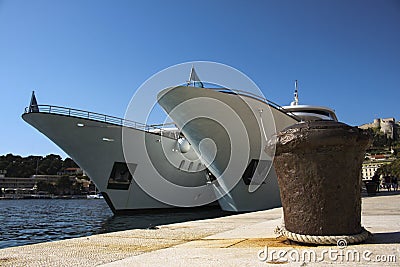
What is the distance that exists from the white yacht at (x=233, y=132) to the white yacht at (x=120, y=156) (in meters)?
3.16

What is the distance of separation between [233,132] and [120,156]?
5.71 m

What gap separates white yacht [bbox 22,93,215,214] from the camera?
51.2ft

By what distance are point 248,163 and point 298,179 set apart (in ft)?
44.9

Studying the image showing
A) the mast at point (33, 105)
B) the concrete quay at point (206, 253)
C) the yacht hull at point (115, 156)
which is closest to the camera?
the concrete quay at point (206, 253)

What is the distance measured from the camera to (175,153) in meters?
20.2

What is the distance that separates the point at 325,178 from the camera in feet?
9.29

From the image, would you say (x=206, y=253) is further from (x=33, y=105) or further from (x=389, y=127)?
(x=389, y=127)

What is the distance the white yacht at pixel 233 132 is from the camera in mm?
14648

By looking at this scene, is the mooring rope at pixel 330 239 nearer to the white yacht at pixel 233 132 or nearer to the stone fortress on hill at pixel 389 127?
the white yacht at pixel 233 132

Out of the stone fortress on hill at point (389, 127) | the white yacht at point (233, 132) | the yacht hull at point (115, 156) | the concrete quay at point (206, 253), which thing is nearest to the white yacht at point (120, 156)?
the yacht hull at point (115, 156)

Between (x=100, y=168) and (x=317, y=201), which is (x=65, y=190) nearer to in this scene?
(x=100, y=168)

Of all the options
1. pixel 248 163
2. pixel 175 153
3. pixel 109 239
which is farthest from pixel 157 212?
Answer: pixel 109 239

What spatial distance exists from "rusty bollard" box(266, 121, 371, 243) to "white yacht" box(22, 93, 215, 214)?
14.1 metres

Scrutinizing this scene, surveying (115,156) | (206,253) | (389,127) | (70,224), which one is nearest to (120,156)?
(115,156)
